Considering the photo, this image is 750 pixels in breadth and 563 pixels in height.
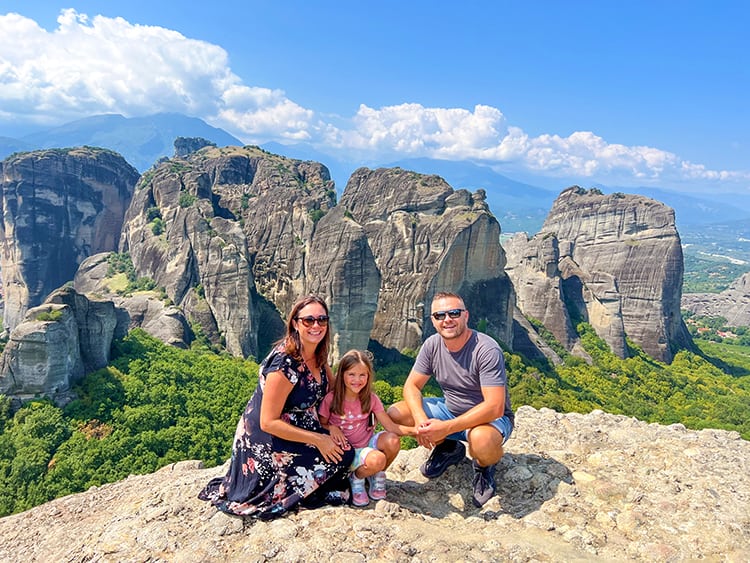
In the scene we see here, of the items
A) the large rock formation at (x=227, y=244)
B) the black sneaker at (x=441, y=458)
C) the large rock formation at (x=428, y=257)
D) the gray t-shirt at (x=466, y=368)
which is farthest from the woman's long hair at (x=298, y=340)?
the large rock formation at (x=227, y=244)

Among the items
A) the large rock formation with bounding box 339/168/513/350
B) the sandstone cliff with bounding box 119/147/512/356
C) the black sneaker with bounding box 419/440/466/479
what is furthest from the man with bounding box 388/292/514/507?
the large rock formation with bounding box 339/168/513/350

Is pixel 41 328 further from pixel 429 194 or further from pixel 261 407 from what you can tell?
pixel 429 194

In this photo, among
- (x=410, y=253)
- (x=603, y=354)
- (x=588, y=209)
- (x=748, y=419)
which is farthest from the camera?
(x=588, y=209)

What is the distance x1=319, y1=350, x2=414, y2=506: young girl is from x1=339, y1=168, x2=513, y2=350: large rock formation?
91.1ft

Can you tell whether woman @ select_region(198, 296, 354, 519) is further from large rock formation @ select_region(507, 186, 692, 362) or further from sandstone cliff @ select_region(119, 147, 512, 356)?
large rock formation @ select_region(507, 186, 692, 362)

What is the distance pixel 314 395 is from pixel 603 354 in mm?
42340

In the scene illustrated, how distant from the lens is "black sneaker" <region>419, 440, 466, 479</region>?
19.1 ft

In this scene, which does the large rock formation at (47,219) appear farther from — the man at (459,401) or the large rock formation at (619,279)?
the man at (459,401)

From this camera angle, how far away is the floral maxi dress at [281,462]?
465 centimetres

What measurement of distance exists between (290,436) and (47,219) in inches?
2169

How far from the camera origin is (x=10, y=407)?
17.5 metres

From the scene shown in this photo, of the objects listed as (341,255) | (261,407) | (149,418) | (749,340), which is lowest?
(749,340)

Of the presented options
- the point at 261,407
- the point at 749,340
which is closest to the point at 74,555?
the point at 261,407

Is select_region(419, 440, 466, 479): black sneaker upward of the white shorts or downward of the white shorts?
downward
